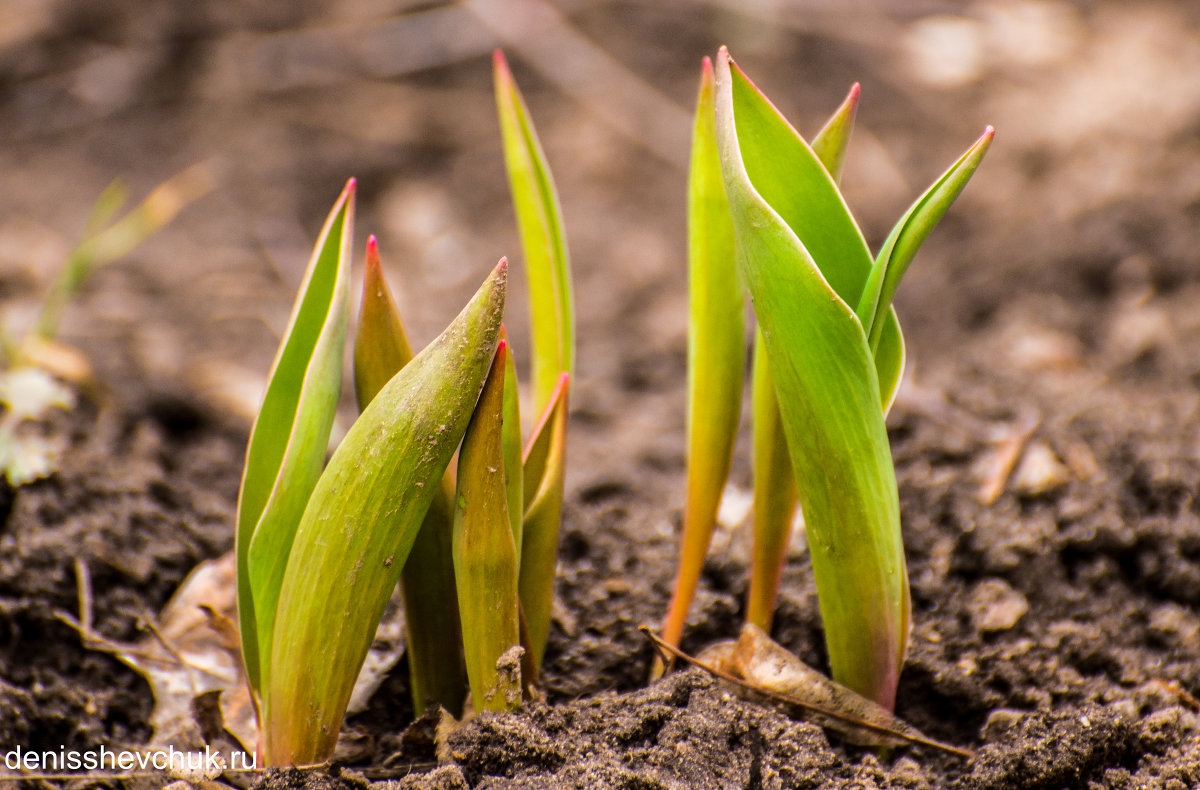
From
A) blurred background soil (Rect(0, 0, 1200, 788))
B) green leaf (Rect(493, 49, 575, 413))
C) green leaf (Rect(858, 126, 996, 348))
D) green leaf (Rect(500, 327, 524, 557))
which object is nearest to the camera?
green leaf (Rect(858, 126, 996, 348))

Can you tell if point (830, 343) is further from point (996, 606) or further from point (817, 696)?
point (996, 606)

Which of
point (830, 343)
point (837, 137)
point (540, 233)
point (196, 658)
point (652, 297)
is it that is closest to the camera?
point (830, 343)

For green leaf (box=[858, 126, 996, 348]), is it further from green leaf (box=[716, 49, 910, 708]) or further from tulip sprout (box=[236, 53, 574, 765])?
tulip sprout (box=[236, 53, 574, 765])

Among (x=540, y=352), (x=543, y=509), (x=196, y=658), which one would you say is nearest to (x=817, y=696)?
(x=543, y=509)

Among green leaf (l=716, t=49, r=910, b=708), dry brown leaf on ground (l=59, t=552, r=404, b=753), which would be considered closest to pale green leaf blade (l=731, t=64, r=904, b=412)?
green leaf (l=716, t=49, r=910, b=708)

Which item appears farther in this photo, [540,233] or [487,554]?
[540,233]

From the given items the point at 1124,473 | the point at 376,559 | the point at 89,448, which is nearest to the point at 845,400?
the point at 376,559
